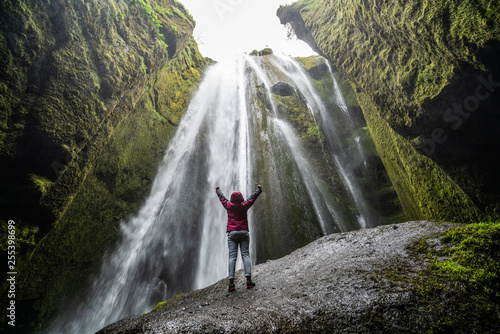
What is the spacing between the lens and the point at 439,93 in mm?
4805

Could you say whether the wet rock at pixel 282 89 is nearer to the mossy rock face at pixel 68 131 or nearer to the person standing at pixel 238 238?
the mossy rock face at pixel 68 131

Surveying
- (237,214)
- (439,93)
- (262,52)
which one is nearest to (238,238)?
(237,214)

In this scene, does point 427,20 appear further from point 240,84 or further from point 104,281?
point 240,84

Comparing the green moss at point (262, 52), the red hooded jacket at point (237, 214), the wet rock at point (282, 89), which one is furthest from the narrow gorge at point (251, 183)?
the green moss at point (262, 52)

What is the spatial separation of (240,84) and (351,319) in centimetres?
1676

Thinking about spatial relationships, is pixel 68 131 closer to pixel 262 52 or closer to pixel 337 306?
pixel 337 306

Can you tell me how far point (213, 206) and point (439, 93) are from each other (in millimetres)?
8923

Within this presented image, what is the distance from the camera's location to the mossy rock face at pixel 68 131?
14.9 ft

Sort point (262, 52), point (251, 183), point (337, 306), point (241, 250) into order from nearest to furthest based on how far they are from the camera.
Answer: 1. point (337, 306)
2. point (241, 250)
3. point (251, 183)
4. point (262, 52)

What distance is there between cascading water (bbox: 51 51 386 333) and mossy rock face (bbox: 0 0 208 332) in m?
0.94

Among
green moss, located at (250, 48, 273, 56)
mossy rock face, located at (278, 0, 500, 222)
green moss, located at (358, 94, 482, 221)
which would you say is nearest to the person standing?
mossy rock face, located at (278, 0, 500, 222)

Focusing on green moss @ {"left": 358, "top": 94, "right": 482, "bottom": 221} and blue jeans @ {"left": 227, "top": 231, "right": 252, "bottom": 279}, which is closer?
blue jeans @ {"left": 227, "top": 231, "right": 252, "bottom": 279}

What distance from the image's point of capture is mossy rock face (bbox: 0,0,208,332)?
4.53 metres

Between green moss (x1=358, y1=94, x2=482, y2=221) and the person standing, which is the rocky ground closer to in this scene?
the person standing
